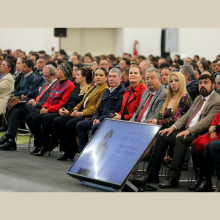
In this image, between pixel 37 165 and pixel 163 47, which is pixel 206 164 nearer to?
pixel 37 165

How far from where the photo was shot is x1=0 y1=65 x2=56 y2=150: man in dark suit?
6785 millimetres

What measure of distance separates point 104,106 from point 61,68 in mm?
1164

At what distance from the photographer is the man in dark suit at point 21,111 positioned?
22.3 ft

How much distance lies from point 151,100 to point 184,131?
0.83 meters

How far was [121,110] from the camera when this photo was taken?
570 cm

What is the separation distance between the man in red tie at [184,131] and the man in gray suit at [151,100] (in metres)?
0.46

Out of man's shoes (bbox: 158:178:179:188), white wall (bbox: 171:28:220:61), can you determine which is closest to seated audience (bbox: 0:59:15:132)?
man's shoes (bbox: 158:178:179:188)

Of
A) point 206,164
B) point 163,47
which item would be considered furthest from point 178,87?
point 163,47

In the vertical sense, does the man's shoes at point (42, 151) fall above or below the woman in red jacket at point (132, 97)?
below

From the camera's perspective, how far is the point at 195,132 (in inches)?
180

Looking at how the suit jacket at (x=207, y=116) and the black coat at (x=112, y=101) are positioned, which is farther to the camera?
the black coat at (x=112, y=101)

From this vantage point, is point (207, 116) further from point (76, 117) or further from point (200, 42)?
point (200, 42)

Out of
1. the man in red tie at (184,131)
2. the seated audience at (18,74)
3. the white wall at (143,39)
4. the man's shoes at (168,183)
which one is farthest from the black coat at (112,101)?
the white wall at (143,39)

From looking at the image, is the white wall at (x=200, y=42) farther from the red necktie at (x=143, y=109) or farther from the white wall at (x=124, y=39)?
the red necktie at (x=143, y=109)
